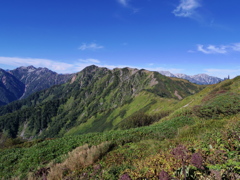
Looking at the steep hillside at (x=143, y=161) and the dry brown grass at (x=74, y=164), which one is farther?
the dry brown grass at (x=74, y=164)

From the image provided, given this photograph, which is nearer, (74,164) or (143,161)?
(143,161)

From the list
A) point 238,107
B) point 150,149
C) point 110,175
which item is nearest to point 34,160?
point 110,175

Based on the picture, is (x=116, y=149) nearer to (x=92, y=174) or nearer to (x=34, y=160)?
(x=92, y=174)

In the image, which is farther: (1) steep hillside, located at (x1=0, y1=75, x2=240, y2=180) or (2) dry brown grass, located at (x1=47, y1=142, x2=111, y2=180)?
(2) dry brown grass, located at (x1=47, y1=142, x2=111, y2=180)

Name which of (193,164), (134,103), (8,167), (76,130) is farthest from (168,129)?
(76,130)

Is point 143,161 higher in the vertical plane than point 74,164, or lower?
higher

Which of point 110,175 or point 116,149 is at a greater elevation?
point 110,175

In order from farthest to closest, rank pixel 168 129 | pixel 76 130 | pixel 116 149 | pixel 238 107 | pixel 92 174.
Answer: pixel 76 130 < pixel 238 107 < pixel 168 129 < pixel 116 149 < pixel 92 174

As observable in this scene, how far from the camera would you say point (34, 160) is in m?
14.0

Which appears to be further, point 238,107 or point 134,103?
point 134,103

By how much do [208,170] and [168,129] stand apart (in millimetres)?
12387

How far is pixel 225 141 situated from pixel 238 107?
18.8 metres

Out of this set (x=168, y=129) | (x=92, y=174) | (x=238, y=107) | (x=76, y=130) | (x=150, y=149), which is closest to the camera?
(x=92, y=174)

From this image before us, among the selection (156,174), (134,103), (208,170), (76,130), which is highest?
(208,170)
